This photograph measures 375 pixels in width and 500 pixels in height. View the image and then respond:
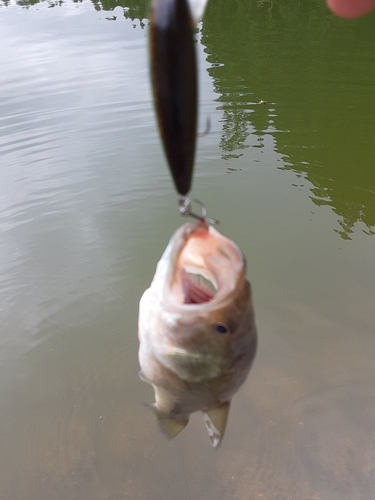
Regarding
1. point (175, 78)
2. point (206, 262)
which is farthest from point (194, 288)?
point (175, 78)

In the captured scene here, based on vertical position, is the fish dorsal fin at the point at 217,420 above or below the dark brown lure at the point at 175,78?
below

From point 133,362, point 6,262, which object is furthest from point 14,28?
point 133,362

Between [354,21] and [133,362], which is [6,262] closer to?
[133,362]

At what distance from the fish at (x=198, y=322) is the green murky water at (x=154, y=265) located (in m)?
1.33

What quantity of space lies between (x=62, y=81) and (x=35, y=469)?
959 cm

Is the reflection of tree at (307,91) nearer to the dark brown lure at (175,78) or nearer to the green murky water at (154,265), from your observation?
the green murky water at (154,265)

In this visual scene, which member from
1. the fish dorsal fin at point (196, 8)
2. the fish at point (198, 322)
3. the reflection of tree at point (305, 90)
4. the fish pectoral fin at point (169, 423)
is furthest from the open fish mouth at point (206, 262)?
the reflection of tree at point (305, 90)

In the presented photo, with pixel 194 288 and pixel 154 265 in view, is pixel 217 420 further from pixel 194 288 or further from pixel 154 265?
pixel 154 265

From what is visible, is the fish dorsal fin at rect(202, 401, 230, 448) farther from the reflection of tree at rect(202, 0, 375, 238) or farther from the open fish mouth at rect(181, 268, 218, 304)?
the reflection of tree at rect(202, 0, 375, 238)

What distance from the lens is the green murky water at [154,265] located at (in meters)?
3.53

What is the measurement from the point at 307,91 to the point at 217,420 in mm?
9294

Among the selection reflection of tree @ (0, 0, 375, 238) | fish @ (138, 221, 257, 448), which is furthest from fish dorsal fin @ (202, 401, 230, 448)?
reflection of tree @ (0, 0, 375, 238)

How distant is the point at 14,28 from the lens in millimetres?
15133

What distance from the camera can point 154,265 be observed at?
543 cm
